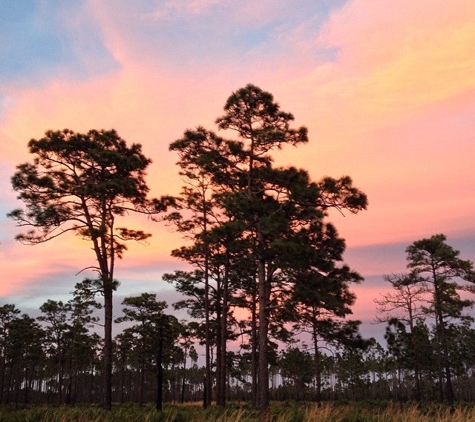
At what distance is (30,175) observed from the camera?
21.0 meters

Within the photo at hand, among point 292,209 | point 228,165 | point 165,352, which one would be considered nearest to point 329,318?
point 292,209

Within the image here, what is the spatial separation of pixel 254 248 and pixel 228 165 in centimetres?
444

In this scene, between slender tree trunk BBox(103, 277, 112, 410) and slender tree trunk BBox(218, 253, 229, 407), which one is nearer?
slender tree trunk BBox(103, 277, 112, 410)

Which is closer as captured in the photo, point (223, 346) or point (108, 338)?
point (108, 338)

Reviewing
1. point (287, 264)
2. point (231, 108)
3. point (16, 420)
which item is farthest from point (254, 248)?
point (16, 420)

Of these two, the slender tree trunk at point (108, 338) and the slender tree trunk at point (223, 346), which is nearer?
the slender tree trunk at point (108, 338)

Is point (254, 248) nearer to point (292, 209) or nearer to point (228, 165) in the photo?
point (292, 209)

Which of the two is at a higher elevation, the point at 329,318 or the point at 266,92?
the point at 266,92

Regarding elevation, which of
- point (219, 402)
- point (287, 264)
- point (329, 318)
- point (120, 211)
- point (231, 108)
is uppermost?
point (231, 108)

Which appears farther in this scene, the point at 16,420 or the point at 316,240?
the point at 316,240

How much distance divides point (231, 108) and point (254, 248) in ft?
21.3

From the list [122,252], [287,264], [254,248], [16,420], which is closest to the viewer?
[16,420]

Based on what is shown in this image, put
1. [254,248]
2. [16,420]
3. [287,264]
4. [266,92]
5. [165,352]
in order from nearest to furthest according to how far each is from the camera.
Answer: [16,420] < [287,264] < [254,248] < [266,92] < [165,352]

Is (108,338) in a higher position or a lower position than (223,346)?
higher
